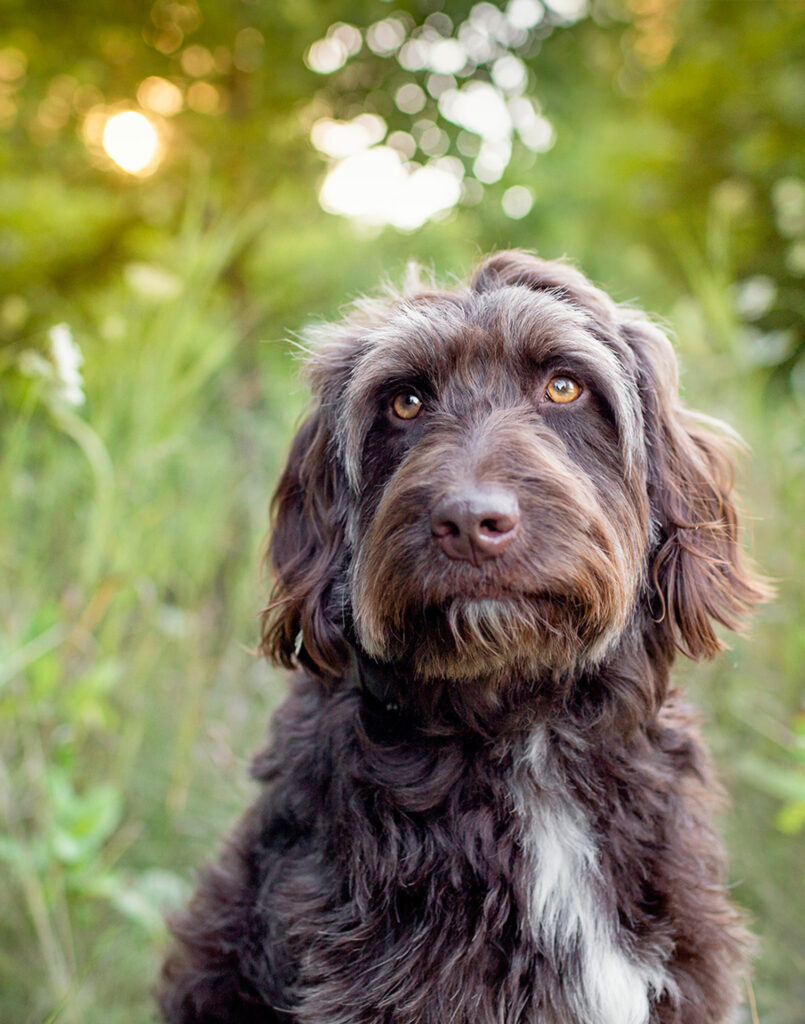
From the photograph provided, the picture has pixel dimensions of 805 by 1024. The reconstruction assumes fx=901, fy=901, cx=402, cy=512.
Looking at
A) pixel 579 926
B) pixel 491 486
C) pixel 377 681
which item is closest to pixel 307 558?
pixel 377 681

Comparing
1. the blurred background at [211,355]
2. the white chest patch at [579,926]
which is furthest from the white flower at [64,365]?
the white chest patch at [579,926]

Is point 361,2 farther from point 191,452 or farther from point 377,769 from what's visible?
point 377,769

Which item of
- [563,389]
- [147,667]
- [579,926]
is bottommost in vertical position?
[147,667]

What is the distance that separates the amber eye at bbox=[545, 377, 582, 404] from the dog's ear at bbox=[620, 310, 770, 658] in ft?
0.75

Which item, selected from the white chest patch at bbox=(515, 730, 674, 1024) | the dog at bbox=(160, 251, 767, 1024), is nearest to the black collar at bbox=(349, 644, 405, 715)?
the dog at bbox=(160, 251, 767, 1024)

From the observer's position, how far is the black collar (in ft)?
6.59

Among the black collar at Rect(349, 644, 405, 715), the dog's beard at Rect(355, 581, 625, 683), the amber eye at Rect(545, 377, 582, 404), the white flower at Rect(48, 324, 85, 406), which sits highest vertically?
the amber eye at Rect(545, 377, 582, 404)

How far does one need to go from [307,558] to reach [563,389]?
74cm

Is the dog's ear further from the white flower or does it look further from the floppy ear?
the white flower

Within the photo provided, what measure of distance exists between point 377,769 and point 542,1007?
22.6 inches

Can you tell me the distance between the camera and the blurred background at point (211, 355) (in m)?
2.93

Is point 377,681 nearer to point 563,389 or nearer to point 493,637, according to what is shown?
point 493,637

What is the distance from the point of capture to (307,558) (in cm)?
223

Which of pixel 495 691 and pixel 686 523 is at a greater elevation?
pixel 686 523
